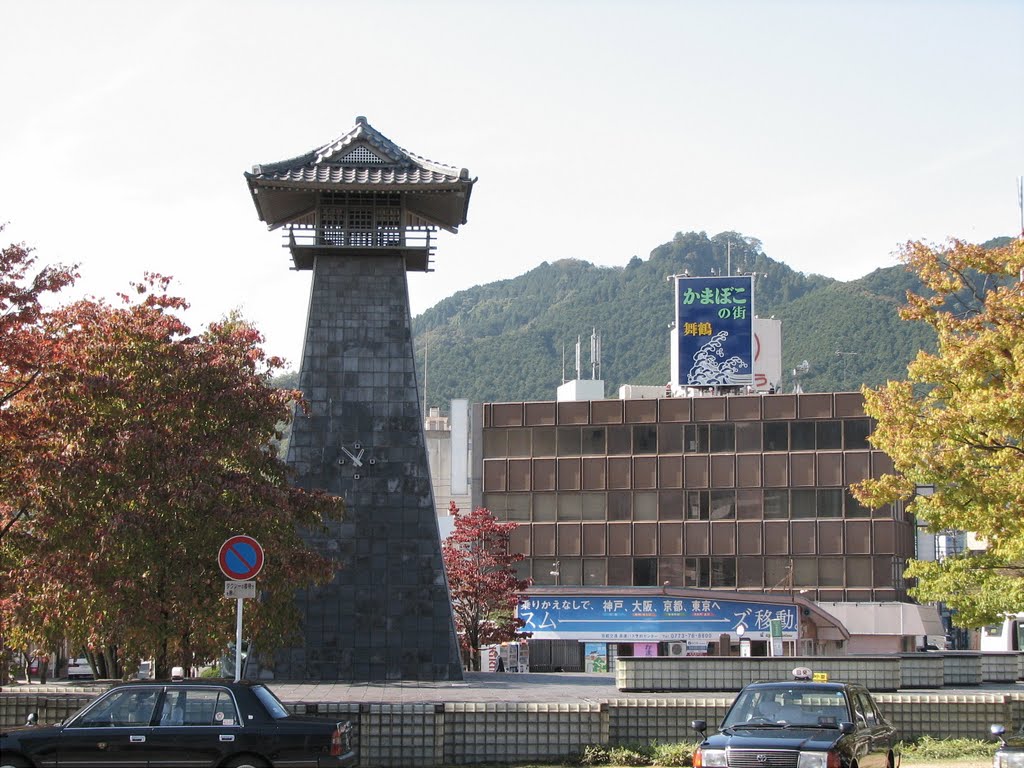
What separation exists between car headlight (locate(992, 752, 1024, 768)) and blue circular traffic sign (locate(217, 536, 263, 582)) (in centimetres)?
976

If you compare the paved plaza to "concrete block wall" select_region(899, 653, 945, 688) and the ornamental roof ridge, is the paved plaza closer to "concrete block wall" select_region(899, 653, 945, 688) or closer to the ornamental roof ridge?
"concrete block wall" select_region(899, 653, 945, 688)

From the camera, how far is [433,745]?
64.4 feet

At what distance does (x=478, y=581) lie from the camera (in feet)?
161

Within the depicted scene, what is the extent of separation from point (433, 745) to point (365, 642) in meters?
14.0

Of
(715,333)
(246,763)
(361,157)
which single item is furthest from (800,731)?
(715,333)

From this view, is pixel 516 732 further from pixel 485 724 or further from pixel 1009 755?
pixel 1009 755

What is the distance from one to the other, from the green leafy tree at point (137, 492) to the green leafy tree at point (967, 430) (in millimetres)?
11682

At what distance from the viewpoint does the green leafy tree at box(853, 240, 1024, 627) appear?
23656mm

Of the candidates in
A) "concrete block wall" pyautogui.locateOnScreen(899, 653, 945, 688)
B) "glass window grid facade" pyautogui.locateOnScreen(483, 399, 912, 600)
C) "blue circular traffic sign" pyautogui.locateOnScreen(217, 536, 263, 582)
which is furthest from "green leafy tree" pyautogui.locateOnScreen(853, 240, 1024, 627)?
"glass window grid facade" pyautogui.locateOnScreen(483, 399, 912, 600)

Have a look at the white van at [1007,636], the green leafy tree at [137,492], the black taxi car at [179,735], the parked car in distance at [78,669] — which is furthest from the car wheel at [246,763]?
the white van at [1007,636]

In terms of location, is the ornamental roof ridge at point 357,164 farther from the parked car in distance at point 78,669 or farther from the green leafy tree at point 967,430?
the parked car in distance at point 78,669

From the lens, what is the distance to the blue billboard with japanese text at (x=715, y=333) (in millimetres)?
70312

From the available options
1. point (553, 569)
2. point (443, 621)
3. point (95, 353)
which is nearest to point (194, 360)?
point (95, 353)

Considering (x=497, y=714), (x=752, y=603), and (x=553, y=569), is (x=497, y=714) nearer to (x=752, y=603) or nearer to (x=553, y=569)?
(x=752, y=603)
